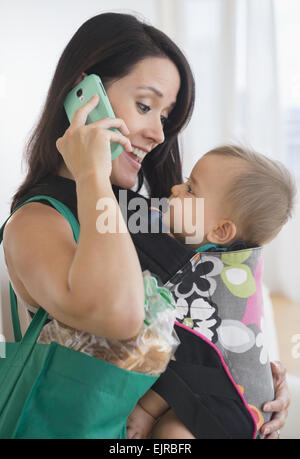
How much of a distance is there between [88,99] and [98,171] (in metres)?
0.28

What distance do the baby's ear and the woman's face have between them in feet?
0.96

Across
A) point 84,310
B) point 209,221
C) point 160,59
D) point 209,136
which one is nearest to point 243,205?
point 209,221

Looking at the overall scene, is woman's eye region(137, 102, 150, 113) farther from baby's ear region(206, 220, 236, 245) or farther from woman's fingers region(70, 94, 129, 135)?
baby's ear region(206, 220, 236, 245)

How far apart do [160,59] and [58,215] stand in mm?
544

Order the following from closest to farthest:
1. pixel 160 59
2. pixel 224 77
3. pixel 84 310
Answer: pixel 84 310 → pixel 160 59 → pixel 224 77

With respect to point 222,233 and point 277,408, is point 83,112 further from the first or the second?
point 277,408

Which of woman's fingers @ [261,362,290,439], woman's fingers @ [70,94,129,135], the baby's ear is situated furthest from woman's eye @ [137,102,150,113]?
woman's fingers @ [261,362,290,439]

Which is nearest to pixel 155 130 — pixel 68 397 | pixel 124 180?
pixel 124 180

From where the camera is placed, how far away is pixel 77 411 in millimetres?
799

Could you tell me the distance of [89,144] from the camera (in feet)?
2.81

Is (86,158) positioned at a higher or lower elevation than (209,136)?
higher
